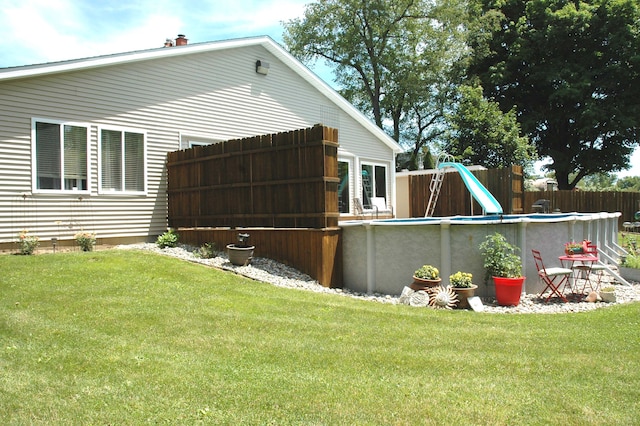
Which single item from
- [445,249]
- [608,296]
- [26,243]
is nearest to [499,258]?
[445,249]

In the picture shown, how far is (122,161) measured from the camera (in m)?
11.6

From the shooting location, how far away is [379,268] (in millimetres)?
9289

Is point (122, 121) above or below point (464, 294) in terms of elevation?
above

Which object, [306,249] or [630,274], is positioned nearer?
[306,249]

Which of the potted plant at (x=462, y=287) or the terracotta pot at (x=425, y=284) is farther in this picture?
the terracotta pot at (x=425, y=284)

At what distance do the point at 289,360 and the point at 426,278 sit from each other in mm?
4201

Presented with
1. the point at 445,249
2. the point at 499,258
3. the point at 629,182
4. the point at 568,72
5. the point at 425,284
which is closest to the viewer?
the point at 425,284

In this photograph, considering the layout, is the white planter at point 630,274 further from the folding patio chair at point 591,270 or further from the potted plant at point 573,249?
the potted plant at point 573,249

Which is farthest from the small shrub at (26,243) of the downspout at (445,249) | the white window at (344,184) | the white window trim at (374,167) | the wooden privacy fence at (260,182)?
the white window trim at (374,167)

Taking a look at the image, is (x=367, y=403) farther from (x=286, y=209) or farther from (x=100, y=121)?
(x=100, y=121)

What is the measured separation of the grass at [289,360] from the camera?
3430 millimetres

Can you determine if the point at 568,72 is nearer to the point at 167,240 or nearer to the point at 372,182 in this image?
the point at 372,182

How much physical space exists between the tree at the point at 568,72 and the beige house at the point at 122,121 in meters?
19.1

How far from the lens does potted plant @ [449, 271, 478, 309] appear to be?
7695 millimetres
